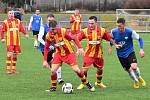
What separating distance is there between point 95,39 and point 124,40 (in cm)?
79

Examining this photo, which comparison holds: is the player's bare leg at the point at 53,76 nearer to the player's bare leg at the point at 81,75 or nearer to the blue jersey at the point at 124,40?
the player's bare leg at the point at 81,75

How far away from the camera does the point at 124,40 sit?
1272 centimetres

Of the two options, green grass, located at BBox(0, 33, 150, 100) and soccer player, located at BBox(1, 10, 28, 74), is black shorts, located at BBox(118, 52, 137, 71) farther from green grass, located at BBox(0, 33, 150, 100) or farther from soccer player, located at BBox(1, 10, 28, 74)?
soccer player, located at BBox(1, 10, 28, 74)

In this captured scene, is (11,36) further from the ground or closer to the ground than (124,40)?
closer to the ground

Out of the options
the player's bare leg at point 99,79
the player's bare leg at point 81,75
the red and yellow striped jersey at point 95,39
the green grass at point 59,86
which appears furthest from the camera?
the player's bare leg at point 99,79

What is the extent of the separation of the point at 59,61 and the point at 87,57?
97 centimetres

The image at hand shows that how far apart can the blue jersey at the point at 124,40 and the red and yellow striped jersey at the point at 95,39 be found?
0.28m

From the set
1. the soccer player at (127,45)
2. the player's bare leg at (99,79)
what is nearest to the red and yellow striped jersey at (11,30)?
the player's bare leg at (99,79)

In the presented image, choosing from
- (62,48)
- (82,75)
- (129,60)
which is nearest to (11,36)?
(62,48)

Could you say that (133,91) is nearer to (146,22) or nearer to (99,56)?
(99,56)

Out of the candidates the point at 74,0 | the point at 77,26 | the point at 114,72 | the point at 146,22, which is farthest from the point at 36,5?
the point at 114,72

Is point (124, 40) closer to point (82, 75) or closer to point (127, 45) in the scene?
point (127, 45)

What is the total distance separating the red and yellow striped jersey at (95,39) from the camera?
12.5m

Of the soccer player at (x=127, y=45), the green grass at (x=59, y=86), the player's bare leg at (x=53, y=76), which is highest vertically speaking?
the soccer player at (x=127, y=45)
